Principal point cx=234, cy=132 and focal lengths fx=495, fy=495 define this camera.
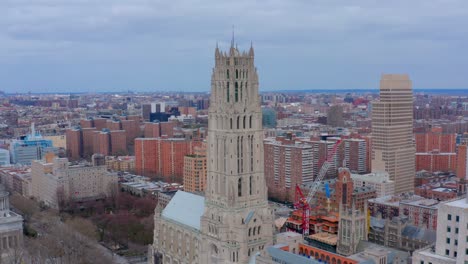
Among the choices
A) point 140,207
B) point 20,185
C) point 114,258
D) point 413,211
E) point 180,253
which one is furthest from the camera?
point 20,185

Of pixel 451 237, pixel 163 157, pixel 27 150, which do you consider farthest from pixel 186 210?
pixel 27 150

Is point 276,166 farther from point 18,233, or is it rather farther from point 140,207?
point 18,233

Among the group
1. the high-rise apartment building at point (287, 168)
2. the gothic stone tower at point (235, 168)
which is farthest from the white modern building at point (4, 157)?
the gothic stone tower at point (235, 168)

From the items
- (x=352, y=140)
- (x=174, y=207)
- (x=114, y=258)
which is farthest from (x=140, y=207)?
(x=352, y=140)

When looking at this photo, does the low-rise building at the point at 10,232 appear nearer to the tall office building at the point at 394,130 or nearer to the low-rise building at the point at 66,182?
the low-rise building at the point at 66,182

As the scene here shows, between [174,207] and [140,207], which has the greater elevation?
[174,207]

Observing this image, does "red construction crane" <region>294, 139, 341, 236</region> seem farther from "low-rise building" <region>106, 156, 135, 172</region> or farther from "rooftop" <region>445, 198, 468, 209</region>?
"low-rise building" <region>106, 156, 135, 172</region>
